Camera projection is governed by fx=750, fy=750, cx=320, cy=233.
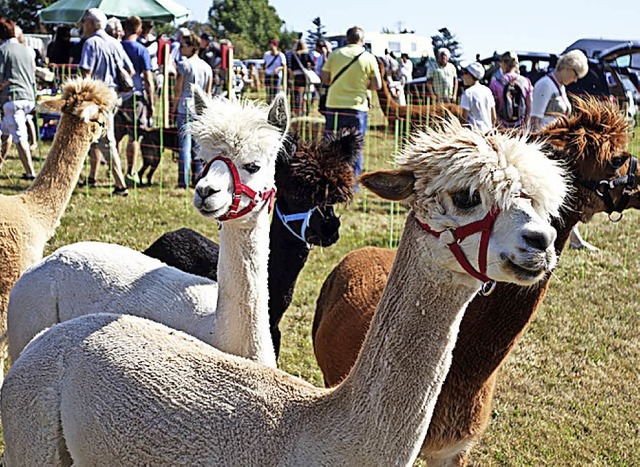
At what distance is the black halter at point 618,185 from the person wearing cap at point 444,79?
39.5ft

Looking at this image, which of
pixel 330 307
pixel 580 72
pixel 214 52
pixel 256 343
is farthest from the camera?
pixel 214 52

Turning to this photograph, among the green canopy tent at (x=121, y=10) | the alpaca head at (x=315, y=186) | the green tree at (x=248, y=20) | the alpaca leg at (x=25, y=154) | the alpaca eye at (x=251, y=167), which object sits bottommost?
the alpaca leg at (x=25, y=154)

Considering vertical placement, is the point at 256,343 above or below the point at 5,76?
below

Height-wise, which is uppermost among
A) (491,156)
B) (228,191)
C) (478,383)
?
(491,156)

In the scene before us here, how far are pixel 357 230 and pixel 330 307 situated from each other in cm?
468

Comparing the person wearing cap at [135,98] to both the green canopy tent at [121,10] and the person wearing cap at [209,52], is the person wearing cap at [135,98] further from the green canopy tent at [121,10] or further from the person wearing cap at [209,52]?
the person wearing cap at [209,52]

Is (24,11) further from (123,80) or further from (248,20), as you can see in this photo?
(248,20)

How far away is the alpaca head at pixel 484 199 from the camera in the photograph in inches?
70.7

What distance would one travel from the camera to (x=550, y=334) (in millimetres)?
5828

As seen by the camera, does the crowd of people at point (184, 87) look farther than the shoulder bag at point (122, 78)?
No

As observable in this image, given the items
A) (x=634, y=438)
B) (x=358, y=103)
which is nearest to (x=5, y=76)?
(x=358, y=103)

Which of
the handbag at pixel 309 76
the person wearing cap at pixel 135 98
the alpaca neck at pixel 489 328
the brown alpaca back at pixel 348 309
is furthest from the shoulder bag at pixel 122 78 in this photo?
the handbag at pixel 309 76

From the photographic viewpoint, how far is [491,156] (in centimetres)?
188

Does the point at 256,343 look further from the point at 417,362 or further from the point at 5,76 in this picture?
the point at 5,76
